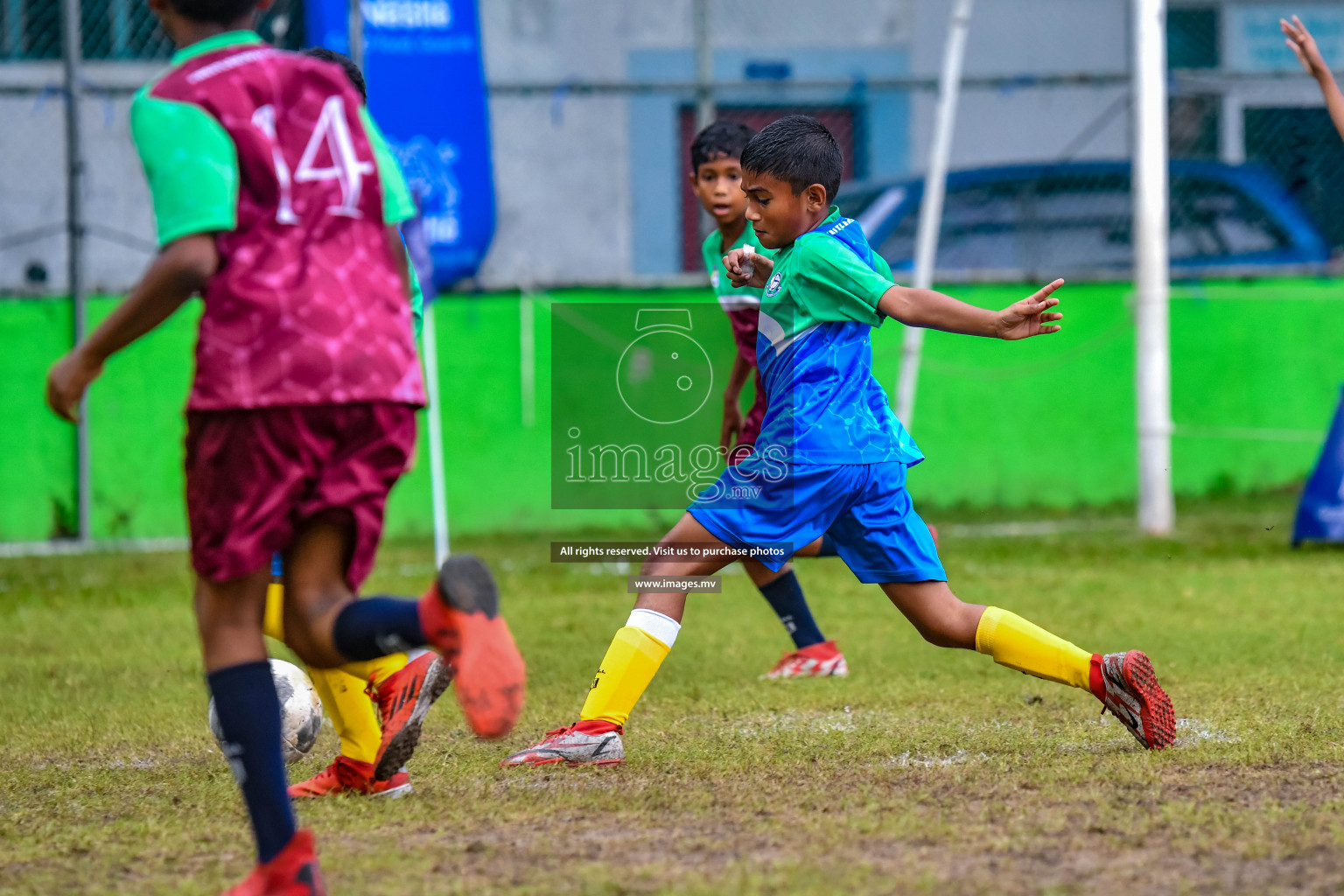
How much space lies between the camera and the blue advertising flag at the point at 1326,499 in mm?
7984

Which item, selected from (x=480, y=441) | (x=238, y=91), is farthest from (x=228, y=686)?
(x=480, y=441)

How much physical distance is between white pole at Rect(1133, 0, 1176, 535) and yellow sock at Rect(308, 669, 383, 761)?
628 centimetres

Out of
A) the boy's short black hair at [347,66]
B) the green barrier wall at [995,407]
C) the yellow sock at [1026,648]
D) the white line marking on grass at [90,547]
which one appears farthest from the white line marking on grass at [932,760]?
the white line marking on grass at [90,547]

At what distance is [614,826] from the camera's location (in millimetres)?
3115

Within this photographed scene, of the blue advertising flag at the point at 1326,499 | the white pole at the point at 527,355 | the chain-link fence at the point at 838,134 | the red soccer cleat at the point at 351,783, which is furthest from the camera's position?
the chain-link fence at the point at 838,134

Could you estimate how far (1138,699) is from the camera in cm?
364

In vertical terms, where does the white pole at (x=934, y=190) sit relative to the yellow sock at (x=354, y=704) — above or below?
above

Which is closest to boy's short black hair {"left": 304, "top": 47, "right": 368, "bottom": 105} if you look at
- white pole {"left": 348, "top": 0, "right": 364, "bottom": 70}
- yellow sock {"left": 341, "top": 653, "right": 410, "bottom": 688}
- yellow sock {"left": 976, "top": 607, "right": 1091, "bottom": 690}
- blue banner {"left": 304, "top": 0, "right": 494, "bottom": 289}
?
yellow sock {"left": 341, "top": 653, "right": 410, "bottom": 688}

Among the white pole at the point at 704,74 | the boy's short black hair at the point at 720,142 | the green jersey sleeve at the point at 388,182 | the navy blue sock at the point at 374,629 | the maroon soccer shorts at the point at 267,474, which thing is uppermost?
the white pole at the point at 704,74

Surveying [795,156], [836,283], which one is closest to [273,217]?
[836,283]

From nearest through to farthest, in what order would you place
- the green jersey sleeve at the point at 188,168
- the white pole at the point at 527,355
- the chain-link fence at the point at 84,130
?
the green jersey sleeve at the point at 188,168 → the white pole at the point at 527,355 → the chain-link fence at the point at 84,130

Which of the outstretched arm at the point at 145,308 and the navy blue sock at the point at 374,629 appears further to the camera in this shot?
the navy blue sock at the point at 374,629

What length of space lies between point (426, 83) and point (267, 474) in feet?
20.4

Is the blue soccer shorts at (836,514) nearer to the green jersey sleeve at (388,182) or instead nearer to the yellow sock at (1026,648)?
the yellow sock at (1026,648)
